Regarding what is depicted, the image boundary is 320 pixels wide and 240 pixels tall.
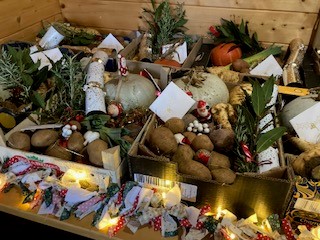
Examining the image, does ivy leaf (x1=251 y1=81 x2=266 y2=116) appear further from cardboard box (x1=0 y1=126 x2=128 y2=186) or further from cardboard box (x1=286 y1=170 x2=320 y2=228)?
cardboard box (x1=0 y1=126 x2=128 y2=186)

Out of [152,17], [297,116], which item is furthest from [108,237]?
[152,17]

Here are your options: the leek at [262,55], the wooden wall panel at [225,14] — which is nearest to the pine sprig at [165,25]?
the wooden wall panel at [225,14]

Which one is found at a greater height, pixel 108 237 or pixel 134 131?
pixel 134 131

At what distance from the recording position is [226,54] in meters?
1.50

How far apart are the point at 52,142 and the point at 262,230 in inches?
26.9

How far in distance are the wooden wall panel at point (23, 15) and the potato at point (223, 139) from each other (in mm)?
1278

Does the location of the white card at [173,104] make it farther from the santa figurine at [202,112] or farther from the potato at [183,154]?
the potato at [183,154]

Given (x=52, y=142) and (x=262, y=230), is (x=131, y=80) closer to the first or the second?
(x=52, y=142)

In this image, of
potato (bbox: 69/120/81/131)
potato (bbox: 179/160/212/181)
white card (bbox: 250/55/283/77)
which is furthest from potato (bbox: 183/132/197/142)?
white card (bbox: 250/55/283/77)

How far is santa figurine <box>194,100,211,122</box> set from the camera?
1007 mm

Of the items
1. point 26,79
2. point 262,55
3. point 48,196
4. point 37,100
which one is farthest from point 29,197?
point 262,55

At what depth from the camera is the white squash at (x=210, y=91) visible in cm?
110

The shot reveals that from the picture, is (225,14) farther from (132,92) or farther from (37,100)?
(37,100)

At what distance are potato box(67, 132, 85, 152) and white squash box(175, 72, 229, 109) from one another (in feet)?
1.43
